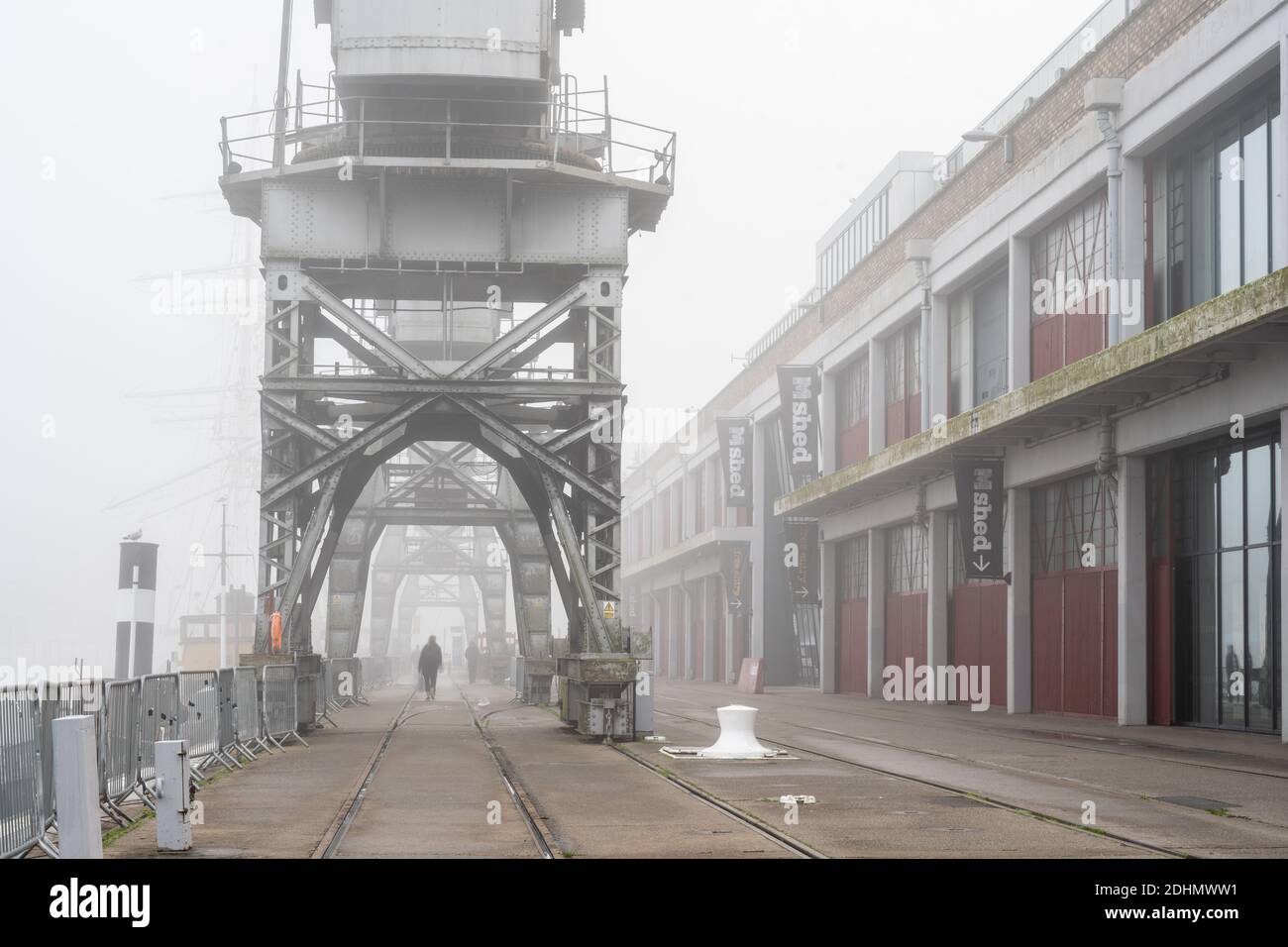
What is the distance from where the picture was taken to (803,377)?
180 ft

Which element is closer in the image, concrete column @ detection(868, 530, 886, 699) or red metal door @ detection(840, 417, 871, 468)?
concrete column @ detection(868, 530, 886, 699)

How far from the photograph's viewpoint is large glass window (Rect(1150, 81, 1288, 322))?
25078mm

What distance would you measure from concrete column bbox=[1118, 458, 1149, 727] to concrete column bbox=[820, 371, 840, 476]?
83.1ft

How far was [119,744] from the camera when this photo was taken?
49.4 feet

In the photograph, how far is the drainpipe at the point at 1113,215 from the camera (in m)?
29.2

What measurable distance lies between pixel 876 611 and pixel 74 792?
38752 mm

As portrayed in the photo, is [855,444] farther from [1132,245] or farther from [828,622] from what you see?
[1132,245]

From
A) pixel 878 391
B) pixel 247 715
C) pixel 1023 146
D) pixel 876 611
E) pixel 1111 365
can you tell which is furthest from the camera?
pixel 878 391

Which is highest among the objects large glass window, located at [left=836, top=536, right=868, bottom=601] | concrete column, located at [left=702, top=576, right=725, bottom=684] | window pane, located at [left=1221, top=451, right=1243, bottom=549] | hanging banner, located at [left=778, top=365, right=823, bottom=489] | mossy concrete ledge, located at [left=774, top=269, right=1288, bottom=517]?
hanging banner, located at [left=778, top=365, right=823, bottom=489]

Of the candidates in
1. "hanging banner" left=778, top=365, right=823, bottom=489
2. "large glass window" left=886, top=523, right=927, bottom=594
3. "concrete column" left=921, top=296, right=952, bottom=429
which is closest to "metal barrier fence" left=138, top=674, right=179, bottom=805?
"concrete column" left=921, top=296, right=952, bottom=429

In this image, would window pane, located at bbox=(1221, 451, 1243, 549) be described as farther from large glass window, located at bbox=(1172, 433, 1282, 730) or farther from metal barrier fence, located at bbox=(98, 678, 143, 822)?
metal barrier fence, located at bbox=(98, 678, 143, 822)

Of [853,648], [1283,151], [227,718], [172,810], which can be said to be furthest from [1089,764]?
[853,648]
